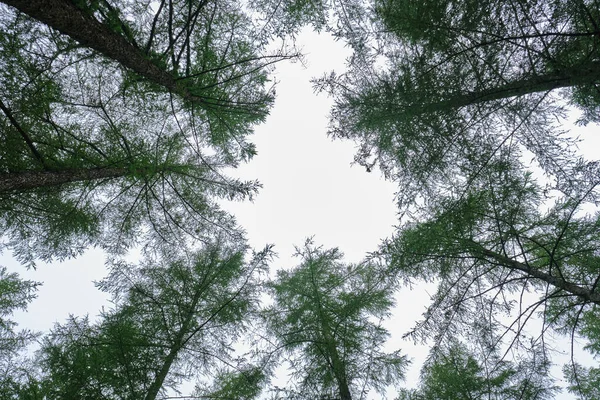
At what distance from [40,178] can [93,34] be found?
84.6 inches

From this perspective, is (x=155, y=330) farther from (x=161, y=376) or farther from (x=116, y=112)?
(x=116, y=112)

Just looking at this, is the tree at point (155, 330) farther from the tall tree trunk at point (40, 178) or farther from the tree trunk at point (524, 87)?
the tree trunk at point (524, 87)

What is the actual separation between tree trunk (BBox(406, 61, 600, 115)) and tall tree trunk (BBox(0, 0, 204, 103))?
2.88 metres

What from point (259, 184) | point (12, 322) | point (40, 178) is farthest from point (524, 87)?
point (12, 322)

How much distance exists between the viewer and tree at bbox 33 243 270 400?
4.03m

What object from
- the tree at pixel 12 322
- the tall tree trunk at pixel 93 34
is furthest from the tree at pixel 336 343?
the tree at pixel 12 322

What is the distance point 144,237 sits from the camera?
5461 mm

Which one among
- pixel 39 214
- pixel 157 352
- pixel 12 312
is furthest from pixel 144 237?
pixel 12 312

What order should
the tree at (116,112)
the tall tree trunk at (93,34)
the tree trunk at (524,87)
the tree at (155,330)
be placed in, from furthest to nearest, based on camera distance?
the tree at (155,330) → the tree at (116,112) → the tree trunk at (524,87) → the tall tree trunk at (93,34)

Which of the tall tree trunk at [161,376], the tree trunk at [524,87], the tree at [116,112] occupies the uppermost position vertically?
the tree at [116,112]

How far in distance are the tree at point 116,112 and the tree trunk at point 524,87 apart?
1.98m

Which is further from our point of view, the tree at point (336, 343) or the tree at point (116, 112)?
the tree at point (336, 343)

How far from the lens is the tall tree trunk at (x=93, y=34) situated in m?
2.25

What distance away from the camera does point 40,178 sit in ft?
12.1
